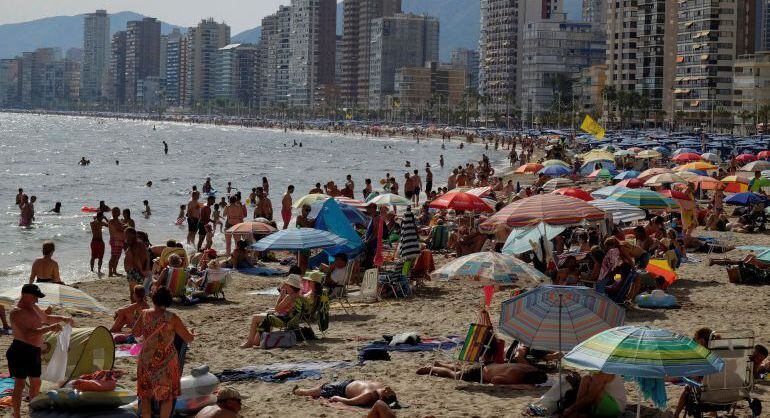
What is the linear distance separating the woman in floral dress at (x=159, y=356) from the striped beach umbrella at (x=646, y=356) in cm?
285

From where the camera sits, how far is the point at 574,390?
874 centimetres

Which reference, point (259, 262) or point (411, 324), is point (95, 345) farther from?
point (259, 262)

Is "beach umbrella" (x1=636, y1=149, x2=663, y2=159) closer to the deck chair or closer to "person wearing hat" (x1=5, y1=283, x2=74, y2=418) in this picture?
the deck chair

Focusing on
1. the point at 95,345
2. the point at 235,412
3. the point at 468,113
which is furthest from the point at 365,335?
the point at 468,113

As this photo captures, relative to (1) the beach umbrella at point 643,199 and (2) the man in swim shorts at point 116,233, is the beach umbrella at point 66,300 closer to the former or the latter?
(2) the man in swim shorts at point 116,233

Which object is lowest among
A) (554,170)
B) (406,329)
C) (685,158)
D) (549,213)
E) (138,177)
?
(406,329)

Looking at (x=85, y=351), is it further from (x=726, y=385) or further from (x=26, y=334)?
(x=726, y=385)

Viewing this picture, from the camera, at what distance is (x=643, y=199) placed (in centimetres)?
1756

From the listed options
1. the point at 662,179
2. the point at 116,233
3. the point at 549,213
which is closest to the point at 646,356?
the point at 549,213

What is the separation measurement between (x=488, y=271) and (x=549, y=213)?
3.46 meters

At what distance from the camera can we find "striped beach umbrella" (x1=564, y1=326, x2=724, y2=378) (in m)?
7.29

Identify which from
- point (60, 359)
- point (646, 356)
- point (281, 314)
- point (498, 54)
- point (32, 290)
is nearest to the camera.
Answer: point (646, 356)

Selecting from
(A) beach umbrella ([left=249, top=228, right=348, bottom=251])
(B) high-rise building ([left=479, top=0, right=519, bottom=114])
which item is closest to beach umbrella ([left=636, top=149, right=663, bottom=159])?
(A) beach umbrella ([left=249, top=228, right=348, bottom=251])

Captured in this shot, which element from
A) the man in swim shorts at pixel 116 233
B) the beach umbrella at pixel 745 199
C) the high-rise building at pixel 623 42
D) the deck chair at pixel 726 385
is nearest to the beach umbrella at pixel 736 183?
the beach umbrella at pixel 745 199
